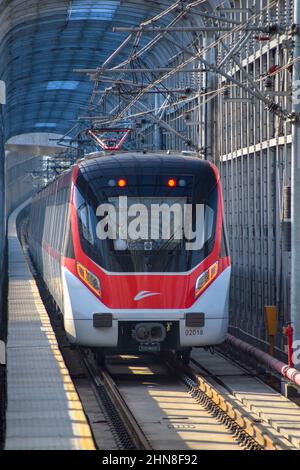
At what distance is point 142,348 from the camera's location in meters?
17.5

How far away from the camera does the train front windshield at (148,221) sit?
17672 mm

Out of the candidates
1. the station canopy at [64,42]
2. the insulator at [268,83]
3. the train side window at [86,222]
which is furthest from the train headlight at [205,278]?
the station canopy at [64,42]

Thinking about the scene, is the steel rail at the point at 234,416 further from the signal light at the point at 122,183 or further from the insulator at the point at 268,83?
the insulator at the point at 268,83

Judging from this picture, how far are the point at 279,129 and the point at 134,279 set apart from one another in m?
6.34

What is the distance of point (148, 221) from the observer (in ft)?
58.6

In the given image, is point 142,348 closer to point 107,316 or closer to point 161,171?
point 107,316

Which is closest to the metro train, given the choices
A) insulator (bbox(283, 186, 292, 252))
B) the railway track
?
the railway track

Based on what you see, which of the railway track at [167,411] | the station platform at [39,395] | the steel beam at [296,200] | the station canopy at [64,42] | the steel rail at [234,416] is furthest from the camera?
the station canopy at [64,42]

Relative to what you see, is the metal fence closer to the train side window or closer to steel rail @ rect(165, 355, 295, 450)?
the train side window

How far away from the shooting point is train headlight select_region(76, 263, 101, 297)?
17531 mm

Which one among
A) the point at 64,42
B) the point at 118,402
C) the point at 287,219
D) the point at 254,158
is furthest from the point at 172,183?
the point at 64,42

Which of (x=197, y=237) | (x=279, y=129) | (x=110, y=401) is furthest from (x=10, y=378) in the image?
(x=279, y=129)

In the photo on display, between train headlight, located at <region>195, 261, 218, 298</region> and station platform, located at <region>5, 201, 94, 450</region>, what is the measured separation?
91.8 inches

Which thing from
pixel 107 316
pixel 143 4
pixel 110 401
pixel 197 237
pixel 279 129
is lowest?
pixel 110 401
